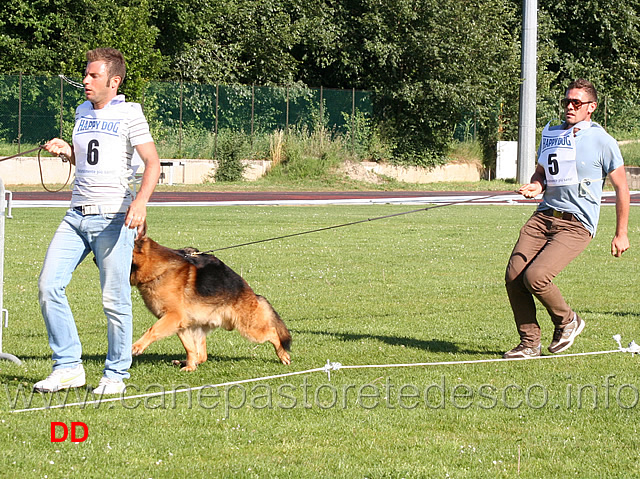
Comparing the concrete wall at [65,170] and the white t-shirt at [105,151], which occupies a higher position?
the white t-shirt at [105,151]

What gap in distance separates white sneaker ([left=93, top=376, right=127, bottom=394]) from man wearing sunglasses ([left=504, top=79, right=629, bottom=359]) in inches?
113

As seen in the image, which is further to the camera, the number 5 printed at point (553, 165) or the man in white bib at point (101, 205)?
the number 5 printed at point (553, 165)

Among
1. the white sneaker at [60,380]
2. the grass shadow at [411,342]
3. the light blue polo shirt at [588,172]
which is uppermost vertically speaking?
the light blue polo shirt at [588,172]

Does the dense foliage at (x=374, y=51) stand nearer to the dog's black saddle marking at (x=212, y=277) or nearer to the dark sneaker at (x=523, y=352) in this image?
the dog's black saddle marking at (x=212, y=277)

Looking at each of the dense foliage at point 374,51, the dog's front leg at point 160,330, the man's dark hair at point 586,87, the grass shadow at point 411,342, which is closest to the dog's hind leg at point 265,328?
the dog's front leg at point 160,330

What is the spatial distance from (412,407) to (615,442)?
3.84 ft

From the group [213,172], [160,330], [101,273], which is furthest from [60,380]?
[213,172]

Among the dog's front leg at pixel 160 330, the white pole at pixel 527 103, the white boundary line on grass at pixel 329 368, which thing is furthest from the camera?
the white pole at pixel 527 103

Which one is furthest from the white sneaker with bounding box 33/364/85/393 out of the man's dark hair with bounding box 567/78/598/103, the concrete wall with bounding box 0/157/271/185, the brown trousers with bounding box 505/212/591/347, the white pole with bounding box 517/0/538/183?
the white pole with bounding box 517/0/538/183

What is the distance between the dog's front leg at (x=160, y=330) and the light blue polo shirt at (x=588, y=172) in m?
2.92

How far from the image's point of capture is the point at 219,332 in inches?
311

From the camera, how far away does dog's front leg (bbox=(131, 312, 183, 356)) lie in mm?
6020

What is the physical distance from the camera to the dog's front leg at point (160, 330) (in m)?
6.02

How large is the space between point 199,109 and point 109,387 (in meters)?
27.7
